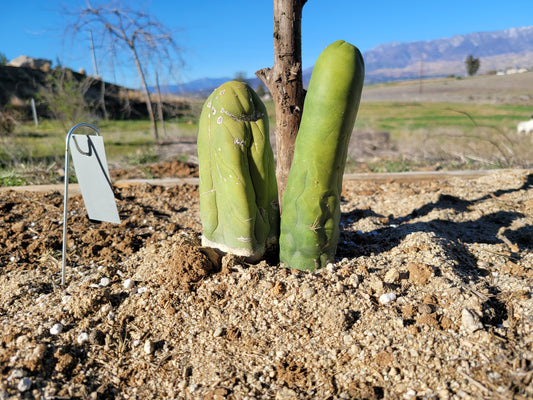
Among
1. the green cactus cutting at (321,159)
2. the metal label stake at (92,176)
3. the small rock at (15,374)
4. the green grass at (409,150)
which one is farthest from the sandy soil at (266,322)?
the green grass at (409,150)

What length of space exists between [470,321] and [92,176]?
2083 mm

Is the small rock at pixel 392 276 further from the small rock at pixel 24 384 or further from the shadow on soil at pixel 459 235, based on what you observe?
the small rock at pixel 24 384

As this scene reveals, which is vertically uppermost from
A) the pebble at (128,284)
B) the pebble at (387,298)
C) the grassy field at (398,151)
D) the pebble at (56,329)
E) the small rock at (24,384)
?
the grassy field at (398,151)

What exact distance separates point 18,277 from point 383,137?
7955 mm

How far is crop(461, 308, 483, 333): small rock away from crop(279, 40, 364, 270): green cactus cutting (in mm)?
707

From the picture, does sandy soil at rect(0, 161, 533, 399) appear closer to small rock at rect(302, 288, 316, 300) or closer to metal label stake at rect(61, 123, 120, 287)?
small rock at rect(302, 288, 316, 300)

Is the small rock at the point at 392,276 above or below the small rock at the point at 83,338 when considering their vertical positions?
above

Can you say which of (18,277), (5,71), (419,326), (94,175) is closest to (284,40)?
(94,175)

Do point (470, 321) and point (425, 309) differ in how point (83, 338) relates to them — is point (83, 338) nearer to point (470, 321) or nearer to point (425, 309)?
point (425, 309)

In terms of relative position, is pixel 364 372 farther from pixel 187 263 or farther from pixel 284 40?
pixel 284 40

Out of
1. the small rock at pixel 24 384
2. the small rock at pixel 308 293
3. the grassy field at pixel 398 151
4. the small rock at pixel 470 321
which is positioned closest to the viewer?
the small rock at pixel 24 384

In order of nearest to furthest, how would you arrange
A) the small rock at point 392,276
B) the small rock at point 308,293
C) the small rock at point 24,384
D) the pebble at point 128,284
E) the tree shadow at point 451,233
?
the small rock at point 24,384 → the small rock at point 308,293 → the small rock at point 392,276 → the pebble at point 128,284 → the tree shadow at point 451,233

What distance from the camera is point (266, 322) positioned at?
1702 mm

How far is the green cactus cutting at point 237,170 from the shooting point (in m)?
1.79
